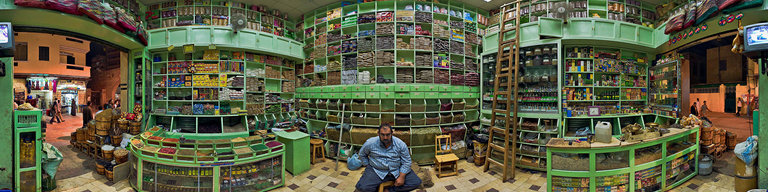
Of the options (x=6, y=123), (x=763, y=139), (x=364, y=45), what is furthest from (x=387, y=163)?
(x=6, y=123)

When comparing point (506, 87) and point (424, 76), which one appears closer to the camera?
point (506, 87)

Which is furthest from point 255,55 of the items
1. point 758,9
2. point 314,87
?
point 758,9

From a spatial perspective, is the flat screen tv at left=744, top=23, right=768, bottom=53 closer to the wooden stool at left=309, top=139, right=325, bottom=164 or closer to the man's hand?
the man's hand

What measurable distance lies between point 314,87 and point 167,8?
4043mm

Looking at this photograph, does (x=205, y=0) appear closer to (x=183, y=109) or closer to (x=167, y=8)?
(x=167, y=8)

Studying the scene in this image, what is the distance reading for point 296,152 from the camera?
4613 millimetres

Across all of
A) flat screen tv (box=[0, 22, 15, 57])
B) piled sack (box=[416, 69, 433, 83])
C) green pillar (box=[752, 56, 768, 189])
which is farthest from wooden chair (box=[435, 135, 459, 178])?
flat screen tv (box=[0, 22, 15, 57])

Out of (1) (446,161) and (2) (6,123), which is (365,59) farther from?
(2) (6,123)

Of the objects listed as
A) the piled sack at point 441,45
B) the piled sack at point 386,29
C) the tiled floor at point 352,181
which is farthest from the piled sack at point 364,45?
the tiled floor at point 352,181

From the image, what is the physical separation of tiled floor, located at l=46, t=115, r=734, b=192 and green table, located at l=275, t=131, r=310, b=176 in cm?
13

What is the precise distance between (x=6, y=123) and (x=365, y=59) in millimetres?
5612

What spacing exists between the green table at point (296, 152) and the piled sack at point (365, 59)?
217 cm

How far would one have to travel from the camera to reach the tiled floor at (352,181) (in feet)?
12.9

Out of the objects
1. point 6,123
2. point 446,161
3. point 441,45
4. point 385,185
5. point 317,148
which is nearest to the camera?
point 385,185
